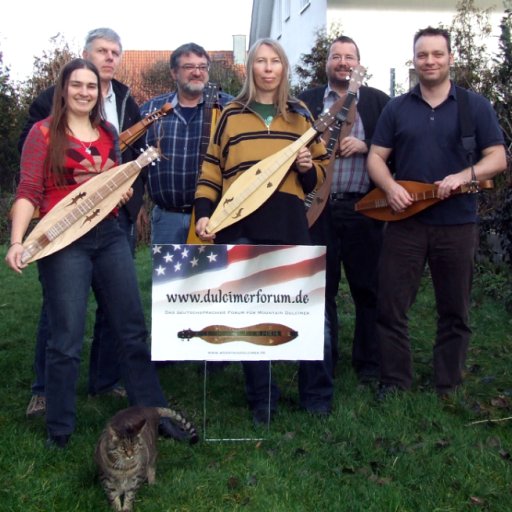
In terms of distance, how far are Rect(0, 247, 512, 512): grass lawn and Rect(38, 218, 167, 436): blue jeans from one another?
0.33 meters

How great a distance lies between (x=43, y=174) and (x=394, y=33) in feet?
53.9

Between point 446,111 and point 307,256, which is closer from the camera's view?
point 307,256

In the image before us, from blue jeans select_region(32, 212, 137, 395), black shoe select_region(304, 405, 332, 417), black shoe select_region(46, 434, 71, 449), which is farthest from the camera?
blue jeans select_region(32, 212, 137, 395)

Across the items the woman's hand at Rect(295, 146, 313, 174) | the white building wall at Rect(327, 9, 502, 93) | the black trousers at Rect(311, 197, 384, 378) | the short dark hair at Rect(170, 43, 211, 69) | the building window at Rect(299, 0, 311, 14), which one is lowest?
the black trousers at Rect(311, 197, 384, 378)

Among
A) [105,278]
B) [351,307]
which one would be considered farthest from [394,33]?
[105,278]

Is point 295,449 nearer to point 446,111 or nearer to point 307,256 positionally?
point 307,256

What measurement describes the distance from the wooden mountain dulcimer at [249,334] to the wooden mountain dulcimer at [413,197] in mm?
1159

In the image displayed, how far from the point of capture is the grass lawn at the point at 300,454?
4.18m

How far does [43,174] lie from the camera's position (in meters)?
4.68

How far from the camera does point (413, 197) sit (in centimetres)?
544

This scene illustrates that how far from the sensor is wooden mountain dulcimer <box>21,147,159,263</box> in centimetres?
459

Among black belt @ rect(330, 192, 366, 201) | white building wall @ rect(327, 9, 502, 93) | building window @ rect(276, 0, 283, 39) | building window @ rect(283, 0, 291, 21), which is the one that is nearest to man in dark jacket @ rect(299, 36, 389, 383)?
black belt @ rect(330, 192, 366, 201)

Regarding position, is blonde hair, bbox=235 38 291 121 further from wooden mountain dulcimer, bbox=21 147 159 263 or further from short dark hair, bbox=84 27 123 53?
short dark hair, bbox=84 27 123 53

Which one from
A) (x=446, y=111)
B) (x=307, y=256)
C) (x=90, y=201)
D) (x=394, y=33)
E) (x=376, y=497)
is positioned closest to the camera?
(x=376, y=497)
